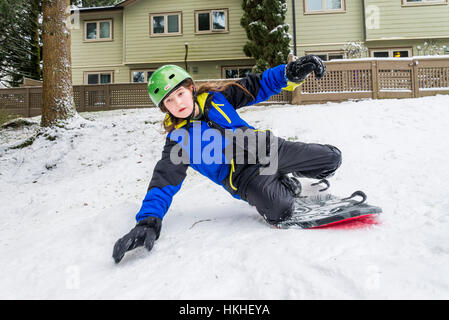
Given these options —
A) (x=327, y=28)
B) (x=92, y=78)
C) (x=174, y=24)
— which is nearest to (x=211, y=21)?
(x=174, y=24)

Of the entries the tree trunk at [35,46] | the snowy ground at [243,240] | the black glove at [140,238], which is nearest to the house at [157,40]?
the tree trunk at [35,46]

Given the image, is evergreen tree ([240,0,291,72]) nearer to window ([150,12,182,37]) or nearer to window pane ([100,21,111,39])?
window ([150,12,182,37])

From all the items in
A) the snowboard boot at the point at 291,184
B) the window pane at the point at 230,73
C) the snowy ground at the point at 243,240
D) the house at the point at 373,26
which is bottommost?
the snowy ground at the point at 243,240

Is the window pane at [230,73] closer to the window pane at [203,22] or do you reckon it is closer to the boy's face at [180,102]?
the window pane at [203,22]

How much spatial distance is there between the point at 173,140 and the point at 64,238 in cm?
126

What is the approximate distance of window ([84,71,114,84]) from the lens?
15.2 m

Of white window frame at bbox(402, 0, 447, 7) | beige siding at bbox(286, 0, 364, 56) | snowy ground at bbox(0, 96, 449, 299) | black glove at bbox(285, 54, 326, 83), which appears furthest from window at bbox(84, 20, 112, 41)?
black glove at bbox(285, 54, 326, 83)

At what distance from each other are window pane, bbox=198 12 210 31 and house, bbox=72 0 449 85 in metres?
0.05

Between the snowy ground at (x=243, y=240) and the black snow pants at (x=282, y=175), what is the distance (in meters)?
0.18

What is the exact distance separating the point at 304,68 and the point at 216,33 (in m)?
13.4

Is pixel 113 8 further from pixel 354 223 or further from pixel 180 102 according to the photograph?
pixel 354 223

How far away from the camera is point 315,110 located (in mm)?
7094

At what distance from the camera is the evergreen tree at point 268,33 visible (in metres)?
11.4
